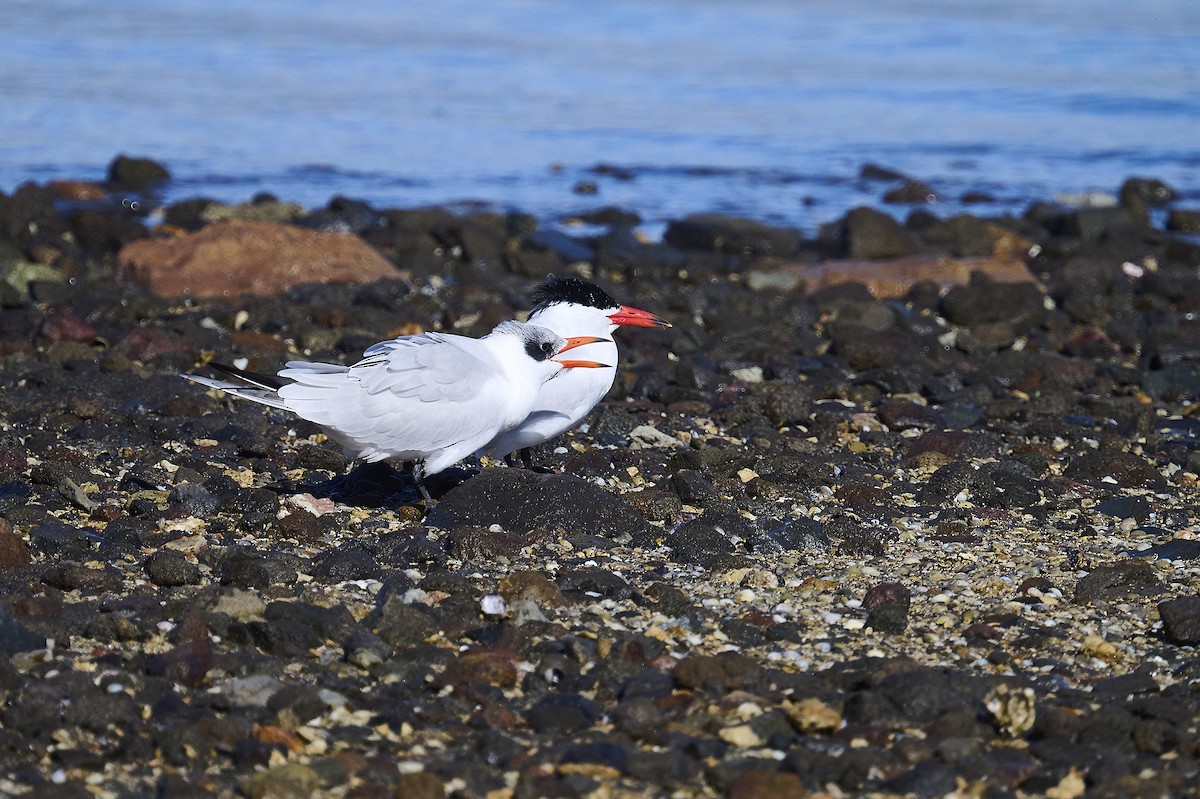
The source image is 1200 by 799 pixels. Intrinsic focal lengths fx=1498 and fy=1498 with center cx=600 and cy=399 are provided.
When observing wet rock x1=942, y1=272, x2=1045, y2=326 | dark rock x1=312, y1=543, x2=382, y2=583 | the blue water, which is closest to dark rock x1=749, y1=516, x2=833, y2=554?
dark rock x1=312, y1=543, x2=382, y2=583

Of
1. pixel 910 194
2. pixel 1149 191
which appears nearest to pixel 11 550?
pixel 910 194

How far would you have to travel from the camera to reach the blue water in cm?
1625

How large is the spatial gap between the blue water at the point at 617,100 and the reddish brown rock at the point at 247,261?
4209 millimetres

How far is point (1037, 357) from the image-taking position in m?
8.64

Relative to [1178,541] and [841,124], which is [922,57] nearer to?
[841,124]

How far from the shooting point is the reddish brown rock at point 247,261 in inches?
389

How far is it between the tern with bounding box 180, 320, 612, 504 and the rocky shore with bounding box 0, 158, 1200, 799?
0.24 meters

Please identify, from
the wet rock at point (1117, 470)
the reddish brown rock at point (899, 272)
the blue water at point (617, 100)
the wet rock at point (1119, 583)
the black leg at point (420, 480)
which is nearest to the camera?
the wet rock at point (1119, 583)

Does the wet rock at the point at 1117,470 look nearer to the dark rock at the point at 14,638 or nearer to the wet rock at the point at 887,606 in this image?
the wet rock at the point at 887,606

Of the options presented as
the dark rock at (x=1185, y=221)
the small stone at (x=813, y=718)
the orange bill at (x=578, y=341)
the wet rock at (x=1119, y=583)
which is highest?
the dark rock at (x=1185, y=221)

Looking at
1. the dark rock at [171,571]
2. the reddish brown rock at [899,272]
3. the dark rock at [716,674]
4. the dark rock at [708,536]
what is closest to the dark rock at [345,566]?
the dark rock at [171,571]

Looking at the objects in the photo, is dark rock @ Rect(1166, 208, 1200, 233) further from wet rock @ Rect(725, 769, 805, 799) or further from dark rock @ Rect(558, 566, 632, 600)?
wet rock @ Rect(725, 769, 805, 799)

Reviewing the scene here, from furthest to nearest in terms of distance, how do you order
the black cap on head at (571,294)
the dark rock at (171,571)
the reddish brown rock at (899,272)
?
the reddish brown rock at (899,272), the black cap on head at (571,294), the dark rock at (171,571)

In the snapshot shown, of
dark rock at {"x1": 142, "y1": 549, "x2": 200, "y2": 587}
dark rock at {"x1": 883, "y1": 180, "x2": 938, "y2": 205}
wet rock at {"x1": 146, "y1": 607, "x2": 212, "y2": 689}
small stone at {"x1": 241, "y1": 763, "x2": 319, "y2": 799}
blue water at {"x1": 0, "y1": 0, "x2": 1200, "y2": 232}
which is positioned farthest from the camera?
blue water at {"x1": 0, "y1": 0, "x2": 1200, "y2": 232}
